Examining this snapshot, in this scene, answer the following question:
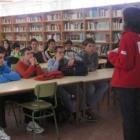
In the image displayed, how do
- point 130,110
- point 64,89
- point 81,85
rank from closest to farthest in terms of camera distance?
point 130,110 → point 64,89 → point 81,85

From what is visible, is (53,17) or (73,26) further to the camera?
(53,17)

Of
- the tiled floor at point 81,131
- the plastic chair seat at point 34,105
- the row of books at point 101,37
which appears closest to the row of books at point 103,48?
the row of books at point 101,37

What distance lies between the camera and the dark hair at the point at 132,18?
90.5 inches

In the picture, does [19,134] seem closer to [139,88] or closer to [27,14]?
[139,88]

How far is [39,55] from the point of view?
18.6 ft

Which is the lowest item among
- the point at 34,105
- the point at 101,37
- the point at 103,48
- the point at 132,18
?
the point at 34,105

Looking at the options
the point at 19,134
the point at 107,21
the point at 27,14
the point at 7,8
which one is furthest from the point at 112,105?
the point at 7,8

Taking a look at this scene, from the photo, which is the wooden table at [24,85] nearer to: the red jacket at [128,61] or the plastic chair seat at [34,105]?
the plastic chair seat at [34,105]

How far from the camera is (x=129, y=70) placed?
2.36m

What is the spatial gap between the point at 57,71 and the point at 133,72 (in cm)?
156

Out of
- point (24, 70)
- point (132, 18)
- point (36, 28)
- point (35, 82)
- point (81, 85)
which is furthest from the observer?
point (36, 28)

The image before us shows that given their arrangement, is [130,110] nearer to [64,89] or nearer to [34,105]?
[34,105]

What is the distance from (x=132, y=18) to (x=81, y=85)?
1.83 metres

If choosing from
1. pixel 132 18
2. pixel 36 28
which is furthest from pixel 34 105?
pixel 36 28
